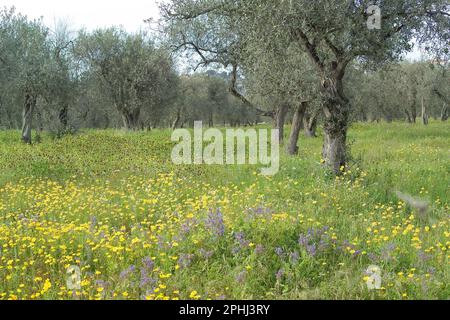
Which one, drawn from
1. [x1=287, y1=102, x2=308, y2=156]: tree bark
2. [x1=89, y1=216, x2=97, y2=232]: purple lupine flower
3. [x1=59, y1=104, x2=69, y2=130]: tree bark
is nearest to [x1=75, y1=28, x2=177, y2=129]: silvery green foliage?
[x1=59, y1=104, x2=69, y2=130]: tree bark

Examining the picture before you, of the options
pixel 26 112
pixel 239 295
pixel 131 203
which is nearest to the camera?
pixel 239 295

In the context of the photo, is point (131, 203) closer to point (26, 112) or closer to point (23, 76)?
point (23, 76)

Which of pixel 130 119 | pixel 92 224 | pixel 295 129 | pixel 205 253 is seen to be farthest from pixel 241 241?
pixel 130 119

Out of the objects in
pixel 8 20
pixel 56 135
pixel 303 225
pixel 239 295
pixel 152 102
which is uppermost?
pixel 8 20

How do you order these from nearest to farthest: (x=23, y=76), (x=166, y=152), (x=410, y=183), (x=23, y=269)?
(x=23, y=269)
(x=410, y=183)
(x=166, y=152)
(x=23, y=76)

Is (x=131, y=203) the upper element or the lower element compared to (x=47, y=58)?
lower

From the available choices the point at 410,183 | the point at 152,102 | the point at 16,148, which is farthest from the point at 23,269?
the point at 152,102

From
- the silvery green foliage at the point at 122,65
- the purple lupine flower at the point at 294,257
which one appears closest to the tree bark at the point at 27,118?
the silvery green foliage at the point at 122,65

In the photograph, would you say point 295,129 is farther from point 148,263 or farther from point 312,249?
point 148,263

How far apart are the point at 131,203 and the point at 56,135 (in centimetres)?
1703

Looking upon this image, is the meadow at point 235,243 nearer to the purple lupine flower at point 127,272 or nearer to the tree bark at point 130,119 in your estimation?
the purple lupine flower at point 127,272

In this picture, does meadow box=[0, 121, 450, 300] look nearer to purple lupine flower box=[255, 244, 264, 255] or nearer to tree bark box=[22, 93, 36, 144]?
purple lupine flower box=[255, 244, 264, 255]

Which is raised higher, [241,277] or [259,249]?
[259,249]

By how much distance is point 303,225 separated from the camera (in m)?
7.98
